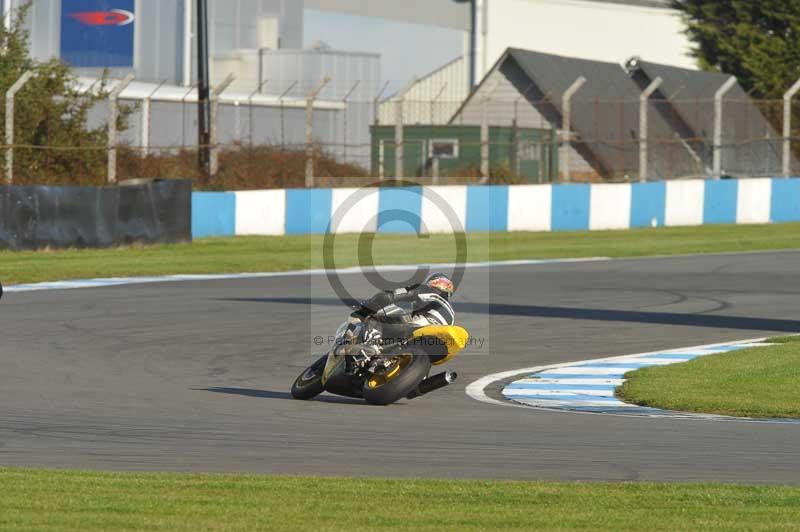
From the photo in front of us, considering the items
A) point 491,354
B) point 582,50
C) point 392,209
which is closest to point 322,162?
point 392,209

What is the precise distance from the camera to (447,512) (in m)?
6.62

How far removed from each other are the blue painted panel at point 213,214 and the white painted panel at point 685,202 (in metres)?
10.5

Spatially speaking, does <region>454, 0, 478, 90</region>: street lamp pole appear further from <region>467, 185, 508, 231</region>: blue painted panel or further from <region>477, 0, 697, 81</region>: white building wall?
<region>467, 185, 508, 231</region>: blue painted panel

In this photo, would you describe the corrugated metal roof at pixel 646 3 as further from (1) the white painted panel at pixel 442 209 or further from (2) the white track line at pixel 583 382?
(2) the white track line at pixel 583 382

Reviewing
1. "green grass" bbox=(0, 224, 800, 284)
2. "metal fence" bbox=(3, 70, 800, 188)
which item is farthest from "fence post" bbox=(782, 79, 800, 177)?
"green grass" bbox=(0, 224, 800, 284)

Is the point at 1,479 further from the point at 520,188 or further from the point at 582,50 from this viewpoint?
the point at 582,50

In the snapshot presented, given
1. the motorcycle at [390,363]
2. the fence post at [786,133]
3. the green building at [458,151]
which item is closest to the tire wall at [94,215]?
the green building at [458,151]

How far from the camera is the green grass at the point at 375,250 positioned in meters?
21.8

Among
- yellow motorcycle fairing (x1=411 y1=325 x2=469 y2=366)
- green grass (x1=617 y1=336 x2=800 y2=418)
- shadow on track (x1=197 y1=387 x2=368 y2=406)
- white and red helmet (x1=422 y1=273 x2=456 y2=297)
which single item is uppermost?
white and red helmet (x1=422 y1=273 x2=456 y2=297)

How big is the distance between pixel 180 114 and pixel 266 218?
32.3 ft

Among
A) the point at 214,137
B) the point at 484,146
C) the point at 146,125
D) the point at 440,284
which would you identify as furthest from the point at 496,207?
the point at 440,284

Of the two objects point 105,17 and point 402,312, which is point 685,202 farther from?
point 402,312

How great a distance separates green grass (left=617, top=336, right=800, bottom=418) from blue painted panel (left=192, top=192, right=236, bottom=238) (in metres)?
14.3

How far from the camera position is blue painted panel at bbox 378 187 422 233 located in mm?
28156
